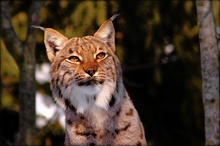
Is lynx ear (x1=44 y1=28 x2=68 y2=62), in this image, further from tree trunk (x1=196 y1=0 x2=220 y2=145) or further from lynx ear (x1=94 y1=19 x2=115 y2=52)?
tree trunk (x1=196 y1=0 x2=220 y2=145)

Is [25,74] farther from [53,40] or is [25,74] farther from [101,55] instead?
[101,55]

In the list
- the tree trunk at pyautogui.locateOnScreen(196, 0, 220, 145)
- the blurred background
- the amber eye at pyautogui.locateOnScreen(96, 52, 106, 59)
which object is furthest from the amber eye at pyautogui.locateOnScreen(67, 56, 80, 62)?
the blurred background

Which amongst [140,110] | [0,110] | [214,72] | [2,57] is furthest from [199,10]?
[140,110]

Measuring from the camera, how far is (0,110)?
41.5ft

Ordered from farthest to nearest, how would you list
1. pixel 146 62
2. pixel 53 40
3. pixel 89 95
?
pixel 146 62, pixel 53 40, pixel 89 95

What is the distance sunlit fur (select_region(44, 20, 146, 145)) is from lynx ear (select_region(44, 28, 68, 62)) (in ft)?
0.51

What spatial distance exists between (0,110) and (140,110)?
3.01 meters

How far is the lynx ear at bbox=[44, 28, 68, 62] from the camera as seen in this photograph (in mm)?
6285

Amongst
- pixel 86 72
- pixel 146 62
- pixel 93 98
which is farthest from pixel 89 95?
pixel 146 62

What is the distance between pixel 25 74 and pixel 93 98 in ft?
12.4

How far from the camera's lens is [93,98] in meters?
6.04

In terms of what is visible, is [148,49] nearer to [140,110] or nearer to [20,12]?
[140,110]

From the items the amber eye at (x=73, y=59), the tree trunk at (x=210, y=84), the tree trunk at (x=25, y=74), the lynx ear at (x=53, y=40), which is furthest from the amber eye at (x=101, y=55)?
the tree trunk at (x=25, y=74)

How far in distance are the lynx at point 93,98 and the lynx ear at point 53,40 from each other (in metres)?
0.16
